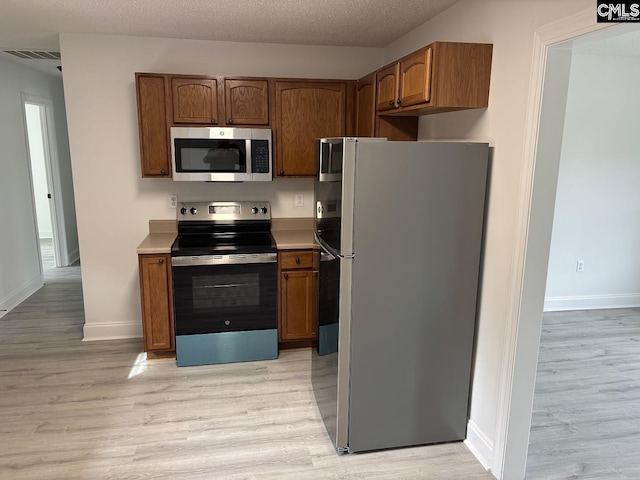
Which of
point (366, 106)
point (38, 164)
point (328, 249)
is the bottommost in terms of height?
point (328, 249)

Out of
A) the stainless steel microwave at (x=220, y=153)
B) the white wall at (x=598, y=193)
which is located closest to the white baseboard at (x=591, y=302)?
the white wall at (x=598, y=193)

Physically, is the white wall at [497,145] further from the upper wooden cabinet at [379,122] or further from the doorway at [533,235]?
the upper wooden cabinet at [379,122]

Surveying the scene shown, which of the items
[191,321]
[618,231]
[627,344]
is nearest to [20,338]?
[191,321]

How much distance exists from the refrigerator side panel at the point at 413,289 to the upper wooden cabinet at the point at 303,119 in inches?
58.2

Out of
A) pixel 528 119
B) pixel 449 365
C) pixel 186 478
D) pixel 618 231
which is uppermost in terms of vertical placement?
pixel 528 119

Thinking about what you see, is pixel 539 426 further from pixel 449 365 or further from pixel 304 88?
pixel 304 88

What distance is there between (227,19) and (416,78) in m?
1.38

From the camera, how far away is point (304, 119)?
11.9 feet

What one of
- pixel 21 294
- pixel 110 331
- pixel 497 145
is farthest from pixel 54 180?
pixel 497 145

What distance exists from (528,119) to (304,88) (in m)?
1.98

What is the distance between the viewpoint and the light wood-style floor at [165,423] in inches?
93.4

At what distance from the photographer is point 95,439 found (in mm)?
2586

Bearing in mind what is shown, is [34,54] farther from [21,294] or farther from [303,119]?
[303,119]

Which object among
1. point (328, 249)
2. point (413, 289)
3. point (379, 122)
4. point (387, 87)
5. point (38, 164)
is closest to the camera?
point (413, 289)
